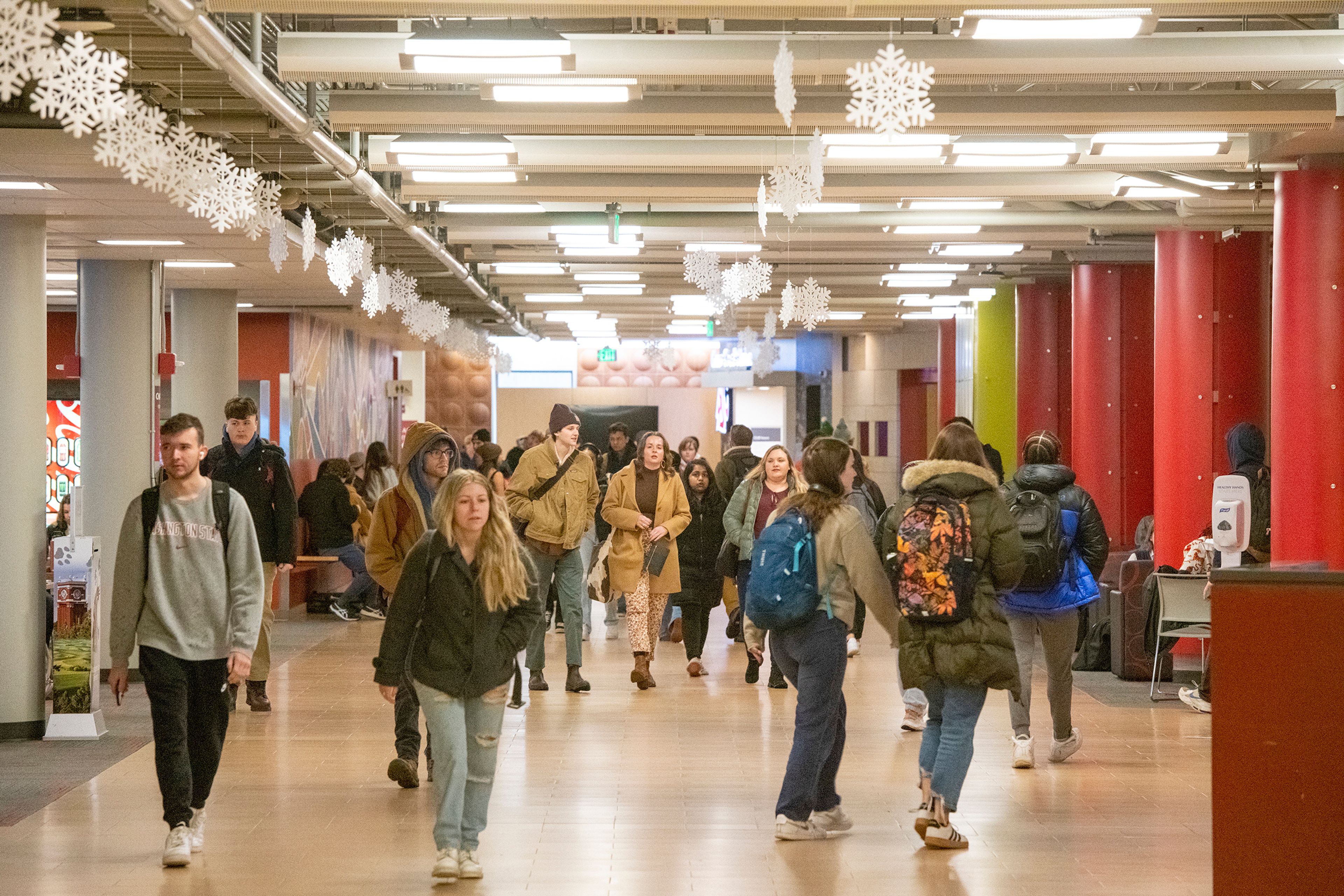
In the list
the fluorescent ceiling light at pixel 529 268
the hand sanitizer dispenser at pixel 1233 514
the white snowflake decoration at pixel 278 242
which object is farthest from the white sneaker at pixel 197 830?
the fluorescent ceiling light at pixel 529 268

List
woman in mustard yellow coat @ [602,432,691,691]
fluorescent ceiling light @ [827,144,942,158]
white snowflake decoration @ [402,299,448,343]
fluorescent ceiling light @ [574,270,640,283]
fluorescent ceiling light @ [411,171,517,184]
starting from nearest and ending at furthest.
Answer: fluorescent ceiling light @ [827,144,942,158]
fluorescent ceiling light @ [411,171,517,184]
woman in mustard yellow coat @ [602,432,691,691]
white snowflake decoration @ [402,299,448,343]
fluorescent ceiling light @ [574,270,640,283]

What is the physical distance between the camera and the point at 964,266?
15312 millimetres

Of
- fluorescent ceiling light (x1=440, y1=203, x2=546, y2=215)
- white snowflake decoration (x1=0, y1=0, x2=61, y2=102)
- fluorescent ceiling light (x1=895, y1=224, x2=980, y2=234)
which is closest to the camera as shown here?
white snowflake decoration (x1=0, y1=0, x2=61, y2=102)

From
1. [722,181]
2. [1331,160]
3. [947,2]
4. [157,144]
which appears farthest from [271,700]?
[1331,160]

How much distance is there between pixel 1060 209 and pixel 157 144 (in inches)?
317

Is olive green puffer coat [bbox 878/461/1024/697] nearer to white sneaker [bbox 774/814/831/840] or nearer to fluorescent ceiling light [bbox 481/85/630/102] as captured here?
white sneaker [bbox 774/814/831/840]

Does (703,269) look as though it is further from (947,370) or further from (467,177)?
(947,370)

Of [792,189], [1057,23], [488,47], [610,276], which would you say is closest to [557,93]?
[488,47]

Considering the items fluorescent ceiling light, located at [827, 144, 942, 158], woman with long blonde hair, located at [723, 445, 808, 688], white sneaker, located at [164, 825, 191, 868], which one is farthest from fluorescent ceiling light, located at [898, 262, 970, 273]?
white sneaker, located at [164, 825, 191, 868]

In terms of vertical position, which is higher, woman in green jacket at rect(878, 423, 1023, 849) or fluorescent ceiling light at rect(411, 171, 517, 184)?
fluorescent ceiling light at rect(411, 171, 517, 184)

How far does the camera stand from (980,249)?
1336 cm

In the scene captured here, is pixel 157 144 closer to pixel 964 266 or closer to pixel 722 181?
pixel 722 181

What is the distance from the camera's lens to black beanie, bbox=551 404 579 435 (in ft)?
31.4

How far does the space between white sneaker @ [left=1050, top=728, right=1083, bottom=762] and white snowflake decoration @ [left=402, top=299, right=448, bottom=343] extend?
6471 millimetres
